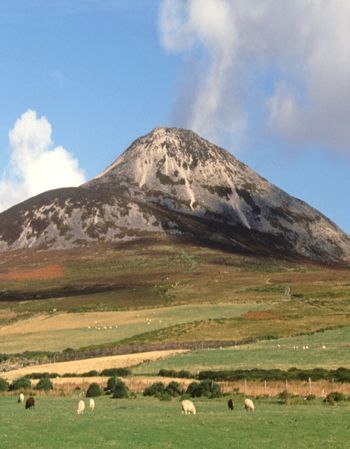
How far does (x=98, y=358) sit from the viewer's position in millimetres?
90125

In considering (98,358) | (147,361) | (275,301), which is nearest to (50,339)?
(98,358)

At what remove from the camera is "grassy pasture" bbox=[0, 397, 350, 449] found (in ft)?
103

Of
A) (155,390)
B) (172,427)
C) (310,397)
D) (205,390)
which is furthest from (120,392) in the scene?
(172,427)

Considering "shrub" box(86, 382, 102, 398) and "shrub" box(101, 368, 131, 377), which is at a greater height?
"shrub" box(101, 368, 131, 377)

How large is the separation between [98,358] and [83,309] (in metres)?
57.5

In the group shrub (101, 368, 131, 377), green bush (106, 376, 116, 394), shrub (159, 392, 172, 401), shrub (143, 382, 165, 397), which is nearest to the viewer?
shrub (159, 392, 172, 401)

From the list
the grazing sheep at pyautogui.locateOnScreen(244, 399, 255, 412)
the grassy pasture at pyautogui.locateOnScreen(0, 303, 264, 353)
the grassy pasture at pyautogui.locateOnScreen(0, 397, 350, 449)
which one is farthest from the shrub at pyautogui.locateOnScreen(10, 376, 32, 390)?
the grassy pasture at pyautogui.locateOnScreen(0, 303, 264, 353)

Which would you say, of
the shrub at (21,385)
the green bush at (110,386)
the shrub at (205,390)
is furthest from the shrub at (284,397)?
the shrub at (21,385)

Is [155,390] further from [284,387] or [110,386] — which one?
[284,387]

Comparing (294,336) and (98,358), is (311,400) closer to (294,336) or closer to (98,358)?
(98,358)

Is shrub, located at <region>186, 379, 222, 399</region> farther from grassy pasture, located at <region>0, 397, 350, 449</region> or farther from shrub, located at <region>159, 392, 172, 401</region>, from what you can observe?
grassy pasture, located at <region>0, 397, 350, 449</region>

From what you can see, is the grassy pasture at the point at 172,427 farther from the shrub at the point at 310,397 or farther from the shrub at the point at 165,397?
the shrub at the point at 165,397

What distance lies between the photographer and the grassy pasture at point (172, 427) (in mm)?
31312

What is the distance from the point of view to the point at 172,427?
119 feet
